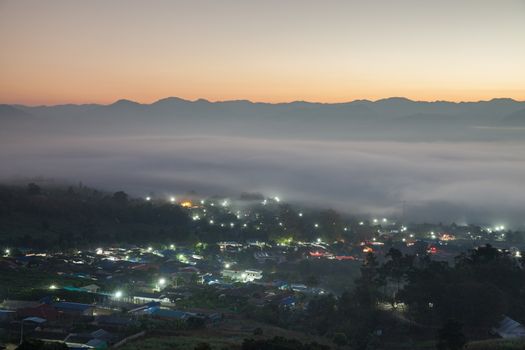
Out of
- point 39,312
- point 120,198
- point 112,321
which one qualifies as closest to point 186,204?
point 120,198

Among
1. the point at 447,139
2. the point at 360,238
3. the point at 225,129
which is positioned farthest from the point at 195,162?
the point at 225,129

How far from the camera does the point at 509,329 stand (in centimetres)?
2011

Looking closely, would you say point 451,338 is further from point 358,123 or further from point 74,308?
point 358,123

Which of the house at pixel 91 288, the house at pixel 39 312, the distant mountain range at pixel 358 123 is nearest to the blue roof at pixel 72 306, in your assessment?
the house at pixel 39 312

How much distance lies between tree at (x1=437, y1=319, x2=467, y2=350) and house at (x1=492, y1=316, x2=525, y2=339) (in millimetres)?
4117

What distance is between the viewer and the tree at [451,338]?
15938mm

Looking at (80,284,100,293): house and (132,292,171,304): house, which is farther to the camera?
(80,284,100,293): house

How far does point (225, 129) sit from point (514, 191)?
12934 cm

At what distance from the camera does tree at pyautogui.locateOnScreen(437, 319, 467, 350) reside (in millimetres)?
15938

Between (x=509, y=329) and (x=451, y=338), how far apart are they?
529cm

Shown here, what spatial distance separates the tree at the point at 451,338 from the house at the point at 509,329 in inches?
162

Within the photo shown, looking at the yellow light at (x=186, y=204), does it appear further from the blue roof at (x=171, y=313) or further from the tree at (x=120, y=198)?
the blue roof at (x=171, y=313)

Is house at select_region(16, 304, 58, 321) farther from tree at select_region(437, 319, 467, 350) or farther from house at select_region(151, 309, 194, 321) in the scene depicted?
tree at select_region(437, 319, 467, 350)

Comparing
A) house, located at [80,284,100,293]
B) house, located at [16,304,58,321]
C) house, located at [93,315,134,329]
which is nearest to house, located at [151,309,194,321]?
house, located at [93,315,134,329]
